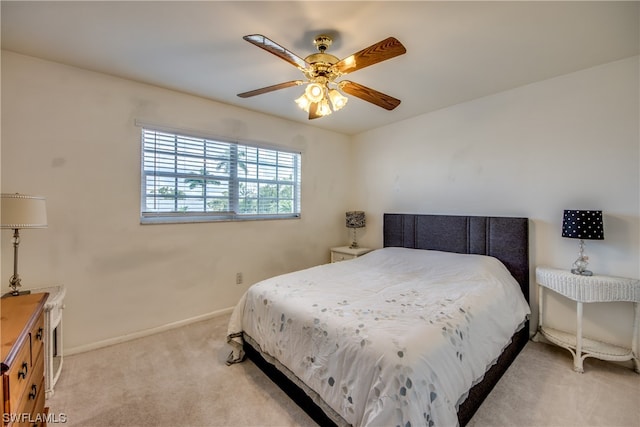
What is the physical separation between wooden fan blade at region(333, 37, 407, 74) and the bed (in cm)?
153

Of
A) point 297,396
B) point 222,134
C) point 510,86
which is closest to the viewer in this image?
point 297,396

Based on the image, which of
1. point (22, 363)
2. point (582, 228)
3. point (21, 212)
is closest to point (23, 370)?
point (22, 363)

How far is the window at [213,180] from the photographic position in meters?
2.73

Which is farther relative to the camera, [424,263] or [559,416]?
[424,263]

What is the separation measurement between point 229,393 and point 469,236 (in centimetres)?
268

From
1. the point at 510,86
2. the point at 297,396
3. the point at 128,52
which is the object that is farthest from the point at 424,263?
the point at 128,52

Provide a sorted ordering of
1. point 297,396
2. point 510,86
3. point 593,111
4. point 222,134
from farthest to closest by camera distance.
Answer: point 222,134 → point 510,86 → point 593,111 → point 297,396

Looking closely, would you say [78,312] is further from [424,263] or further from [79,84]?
[424,263]

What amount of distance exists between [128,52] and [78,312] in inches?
87.0

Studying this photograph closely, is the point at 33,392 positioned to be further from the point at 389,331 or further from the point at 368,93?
the point at 368,93

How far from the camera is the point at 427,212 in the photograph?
11.2ft

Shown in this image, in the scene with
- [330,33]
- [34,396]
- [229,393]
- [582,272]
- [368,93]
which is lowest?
[229,393]

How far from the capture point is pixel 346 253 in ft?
12.6

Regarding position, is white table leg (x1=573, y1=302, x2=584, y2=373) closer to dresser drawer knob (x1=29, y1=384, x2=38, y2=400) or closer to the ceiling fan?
the ceiling fan
